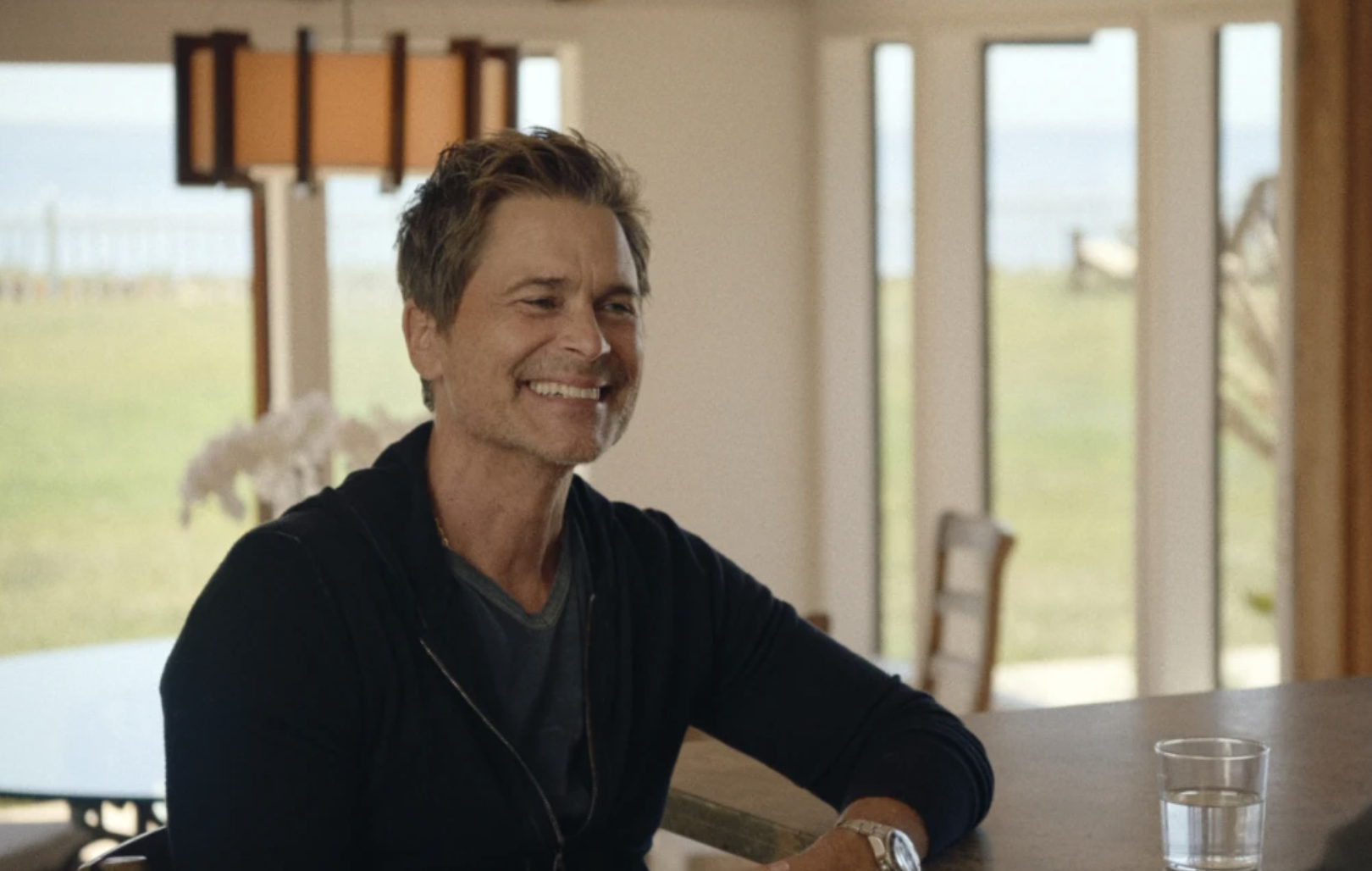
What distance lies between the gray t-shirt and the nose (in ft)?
0.73

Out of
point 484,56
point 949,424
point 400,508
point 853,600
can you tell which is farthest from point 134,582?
point 400,508

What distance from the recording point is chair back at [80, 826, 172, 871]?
1.34 metres

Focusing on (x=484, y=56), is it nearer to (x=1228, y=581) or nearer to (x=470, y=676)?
(x=470, y=676)

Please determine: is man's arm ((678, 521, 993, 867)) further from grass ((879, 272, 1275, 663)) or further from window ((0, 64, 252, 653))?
window ((0, 64, 252, 653))

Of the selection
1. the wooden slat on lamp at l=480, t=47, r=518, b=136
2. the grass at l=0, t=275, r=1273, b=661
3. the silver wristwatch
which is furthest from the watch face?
the grass at l=0, t=275, r=1273, b=661

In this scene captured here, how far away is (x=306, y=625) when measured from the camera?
143cm

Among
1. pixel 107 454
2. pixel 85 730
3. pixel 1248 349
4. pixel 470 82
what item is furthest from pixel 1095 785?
pixel 107 454

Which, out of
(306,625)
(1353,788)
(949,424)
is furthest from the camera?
(949,424)

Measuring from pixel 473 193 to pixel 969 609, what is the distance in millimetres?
2327

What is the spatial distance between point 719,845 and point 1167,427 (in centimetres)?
351

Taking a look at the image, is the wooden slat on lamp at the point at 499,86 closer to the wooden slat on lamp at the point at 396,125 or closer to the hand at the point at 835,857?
the wooden slat on lamp at the point at 396,125

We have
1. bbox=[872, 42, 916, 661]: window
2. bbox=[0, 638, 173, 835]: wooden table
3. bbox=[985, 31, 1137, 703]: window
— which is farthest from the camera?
bbox=[872, 42, 916, 661]: window

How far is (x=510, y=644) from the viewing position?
159 cm

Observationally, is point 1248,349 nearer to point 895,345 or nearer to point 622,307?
point 895,345
